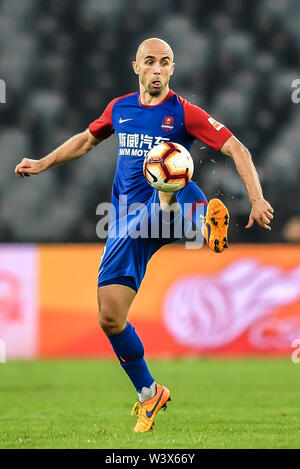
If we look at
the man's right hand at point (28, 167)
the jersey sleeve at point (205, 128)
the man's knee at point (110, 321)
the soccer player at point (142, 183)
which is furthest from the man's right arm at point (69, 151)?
the man's knee at point (110, 321)

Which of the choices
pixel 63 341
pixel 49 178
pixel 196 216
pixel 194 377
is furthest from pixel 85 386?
pixel 49 178

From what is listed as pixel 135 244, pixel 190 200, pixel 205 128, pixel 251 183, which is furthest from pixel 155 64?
pixel 135 244

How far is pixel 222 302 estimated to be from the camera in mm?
10219

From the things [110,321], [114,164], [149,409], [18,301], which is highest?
[114,164]

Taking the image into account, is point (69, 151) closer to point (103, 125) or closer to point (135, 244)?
point (103, 125)

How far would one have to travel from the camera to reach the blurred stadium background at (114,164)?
10.3 m

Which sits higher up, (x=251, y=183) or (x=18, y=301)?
(x=251, y=183)

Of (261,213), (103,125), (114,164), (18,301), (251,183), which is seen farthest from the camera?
(114,164)

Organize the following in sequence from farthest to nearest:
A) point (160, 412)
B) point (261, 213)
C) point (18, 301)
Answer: point (18, 301), point (160, 412), point (261, 213)

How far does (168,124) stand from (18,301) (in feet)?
18.6

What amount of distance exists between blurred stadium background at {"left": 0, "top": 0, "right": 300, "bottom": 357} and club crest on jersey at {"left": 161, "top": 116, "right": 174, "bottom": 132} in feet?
16.2

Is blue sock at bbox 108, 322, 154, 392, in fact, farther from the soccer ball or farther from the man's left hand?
the man's left hand

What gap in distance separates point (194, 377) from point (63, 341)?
2487 millimetres
